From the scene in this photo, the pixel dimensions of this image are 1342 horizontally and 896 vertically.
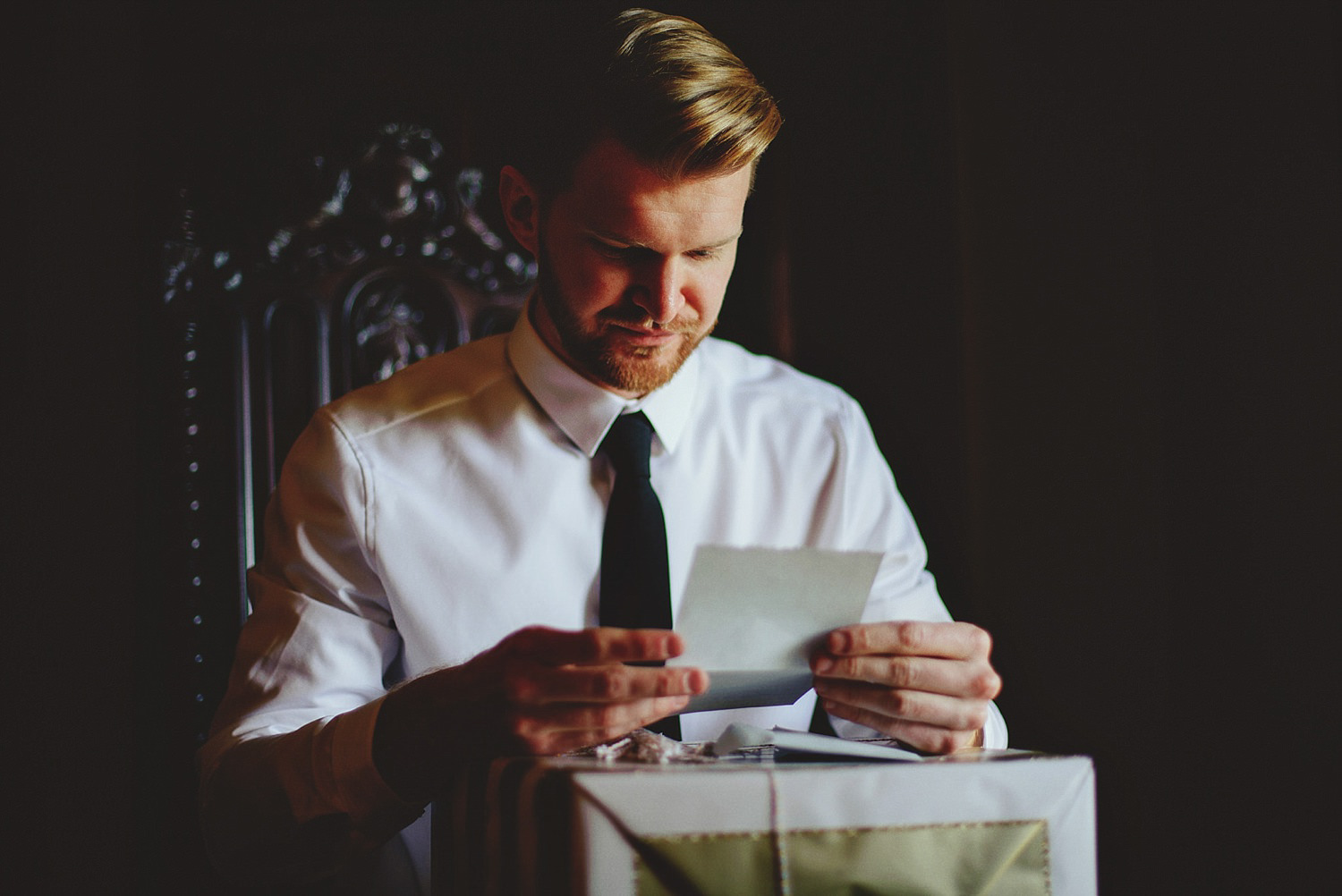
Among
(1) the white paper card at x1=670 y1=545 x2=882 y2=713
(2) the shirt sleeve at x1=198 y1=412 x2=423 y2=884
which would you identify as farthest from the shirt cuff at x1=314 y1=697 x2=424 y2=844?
(1) the white paper card at x1=670 y1=545 x2=882 y2=713

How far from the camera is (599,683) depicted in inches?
29.7

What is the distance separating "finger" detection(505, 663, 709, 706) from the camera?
0.75 m

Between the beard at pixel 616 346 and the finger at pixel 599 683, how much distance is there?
1.59 feet

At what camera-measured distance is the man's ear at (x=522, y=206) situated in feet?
4.16

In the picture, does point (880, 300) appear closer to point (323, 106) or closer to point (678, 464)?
point (678, 464)

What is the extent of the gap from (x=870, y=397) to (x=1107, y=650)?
0.60 meters

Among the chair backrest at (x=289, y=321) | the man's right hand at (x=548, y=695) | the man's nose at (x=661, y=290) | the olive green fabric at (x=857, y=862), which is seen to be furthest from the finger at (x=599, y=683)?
the chair backrest at (x=289, y=321)

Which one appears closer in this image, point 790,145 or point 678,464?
point 678,464

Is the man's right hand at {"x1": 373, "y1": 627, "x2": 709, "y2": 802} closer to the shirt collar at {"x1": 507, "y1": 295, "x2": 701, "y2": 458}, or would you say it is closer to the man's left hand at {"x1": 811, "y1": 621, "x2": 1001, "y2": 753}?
the man's left hand at {"x1": 811, "y1": 621, "x2": 1001, "y2": 753}

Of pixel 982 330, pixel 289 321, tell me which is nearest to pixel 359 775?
pixel 289 321

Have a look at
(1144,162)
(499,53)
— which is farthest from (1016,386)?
(499,53)

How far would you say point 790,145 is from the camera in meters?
1.96

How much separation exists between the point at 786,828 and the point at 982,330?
1.42 m

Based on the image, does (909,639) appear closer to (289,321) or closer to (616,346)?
(616,346)
